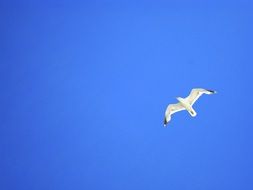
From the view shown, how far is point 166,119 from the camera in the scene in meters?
12.1

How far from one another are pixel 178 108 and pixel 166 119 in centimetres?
45

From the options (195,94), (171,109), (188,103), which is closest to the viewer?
(195,94)

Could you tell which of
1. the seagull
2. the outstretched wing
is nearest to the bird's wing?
the seagull

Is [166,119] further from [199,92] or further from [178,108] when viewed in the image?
[199,92]

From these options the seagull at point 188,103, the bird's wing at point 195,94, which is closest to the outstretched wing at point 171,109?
the seagull at point 188,103

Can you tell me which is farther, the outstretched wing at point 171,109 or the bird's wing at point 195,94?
the outstretched wing at point 171,109

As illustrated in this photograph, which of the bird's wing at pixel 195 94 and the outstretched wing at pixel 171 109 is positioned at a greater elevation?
the outstretched wing at pixel 171 109

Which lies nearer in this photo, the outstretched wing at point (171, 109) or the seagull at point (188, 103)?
the seagull at point (188, 103)

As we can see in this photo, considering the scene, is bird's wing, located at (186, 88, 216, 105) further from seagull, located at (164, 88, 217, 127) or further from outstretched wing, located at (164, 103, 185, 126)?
outstretched wing, located at (164, 103, 185, 126)

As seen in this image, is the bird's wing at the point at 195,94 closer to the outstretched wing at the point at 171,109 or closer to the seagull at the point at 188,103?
the seagull at the point at 188,103

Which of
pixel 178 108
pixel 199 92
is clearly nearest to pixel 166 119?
pixel 178 108

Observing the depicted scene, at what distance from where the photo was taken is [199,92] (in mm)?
11664

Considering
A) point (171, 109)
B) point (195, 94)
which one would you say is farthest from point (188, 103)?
point (171, 109)

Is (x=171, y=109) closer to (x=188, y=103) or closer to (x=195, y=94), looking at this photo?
(x=188, y=103)
